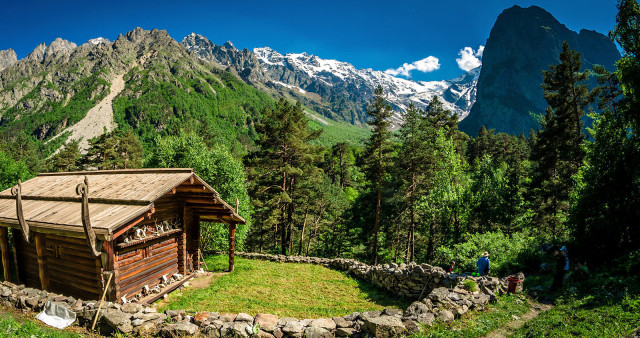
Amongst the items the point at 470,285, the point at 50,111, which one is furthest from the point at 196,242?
the point at 50,111

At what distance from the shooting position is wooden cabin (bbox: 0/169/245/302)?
1025 cm

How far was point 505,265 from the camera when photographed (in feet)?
48.0

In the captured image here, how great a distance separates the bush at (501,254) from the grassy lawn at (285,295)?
18.0 feet

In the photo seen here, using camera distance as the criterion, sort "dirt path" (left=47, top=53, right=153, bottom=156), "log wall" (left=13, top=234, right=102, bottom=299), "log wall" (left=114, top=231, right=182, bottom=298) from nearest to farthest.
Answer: "log wall" (left=13, top=234, right=102, bottom=299) → "log wall" (left=114, top=231, right=182, bottom=298) → "dirt path" (left=47, top=53, right=153, bottom=156)

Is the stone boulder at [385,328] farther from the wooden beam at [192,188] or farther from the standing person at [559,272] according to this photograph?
the wooden beam at [192,188]

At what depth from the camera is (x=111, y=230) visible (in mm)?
9219

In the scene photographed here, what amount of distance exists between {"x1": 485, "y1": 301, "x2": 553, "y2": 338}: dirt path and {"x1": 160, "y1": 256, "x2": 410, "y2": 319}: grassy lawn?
15.0 feet

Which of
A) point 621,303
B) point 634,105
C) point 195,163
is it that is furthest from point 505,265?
point 195,163

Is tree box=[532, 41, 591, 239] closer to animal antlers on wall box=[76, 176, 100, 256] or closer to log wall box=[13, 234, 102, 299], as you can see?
animal antlers on wall box=[76, 176, 100, 256]

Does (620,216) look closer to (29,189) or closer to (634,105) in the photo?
(634,105)

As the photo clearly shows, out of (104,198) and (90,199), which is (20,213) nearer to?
(90,199)

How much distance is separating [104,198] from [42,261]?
157 inches

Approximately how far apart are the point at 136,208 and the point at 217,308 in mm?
4983

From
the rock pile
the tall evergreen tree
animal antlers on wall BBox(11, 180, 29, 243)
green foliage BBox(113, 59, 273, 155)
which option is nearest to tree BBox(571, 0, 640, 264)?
the rock pile
